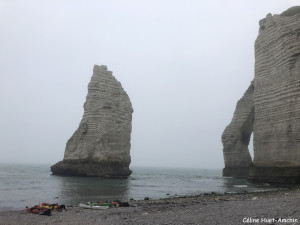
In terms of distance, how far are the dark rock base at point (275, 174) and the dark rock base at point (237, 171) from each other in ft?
59.9

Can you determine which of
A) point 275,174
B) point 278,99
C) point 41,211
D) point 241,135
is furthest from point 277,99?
point 41,211

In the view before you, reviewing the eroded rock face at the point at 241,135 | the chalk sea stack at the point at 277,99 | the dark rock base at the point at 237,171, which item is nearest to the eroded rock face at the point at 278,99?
the chalk sea stack at the point at 277,99

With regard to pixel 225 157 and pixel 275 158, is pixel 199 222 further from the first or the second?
pixel 225 157

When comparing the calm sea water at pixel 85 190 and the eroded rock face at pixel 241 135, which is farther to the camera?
the eroded rock face at pixel 241 135

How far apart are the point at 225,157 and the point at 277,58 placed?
2571 centimetres

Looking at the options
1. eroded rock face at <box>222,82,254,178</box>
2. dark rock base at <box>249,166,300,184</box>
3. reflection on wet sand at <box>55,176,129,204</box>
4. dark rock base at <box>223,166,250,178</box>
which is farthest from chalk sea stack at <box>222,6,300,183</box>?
dark rock base at <box>223,166,250,178</box>

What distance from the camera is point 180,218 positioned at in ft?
28.2

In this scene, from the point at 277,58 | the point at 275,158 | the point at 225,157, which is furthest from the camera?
the point at 225,157

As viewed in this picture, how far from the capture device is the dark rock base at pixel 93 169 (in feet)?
127

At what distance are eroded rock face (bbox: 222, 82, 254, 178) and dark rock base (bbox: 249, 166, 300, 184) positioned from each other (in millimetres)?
19092

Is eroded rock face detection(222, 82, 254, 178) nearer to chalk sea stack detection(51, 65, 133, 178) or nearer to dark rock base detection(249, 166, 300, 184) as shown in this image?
chalk sea stack detection(51, 65, 133, 178)

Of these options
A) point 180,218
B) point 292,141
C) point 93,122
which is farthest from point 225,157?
point 180,218

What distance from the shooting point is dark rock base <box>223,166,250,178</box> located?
46.9 metres

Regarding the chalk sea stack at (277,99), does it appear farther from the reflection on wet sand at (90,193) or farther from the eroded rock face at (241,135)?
the eroded rock face at (241,135)
